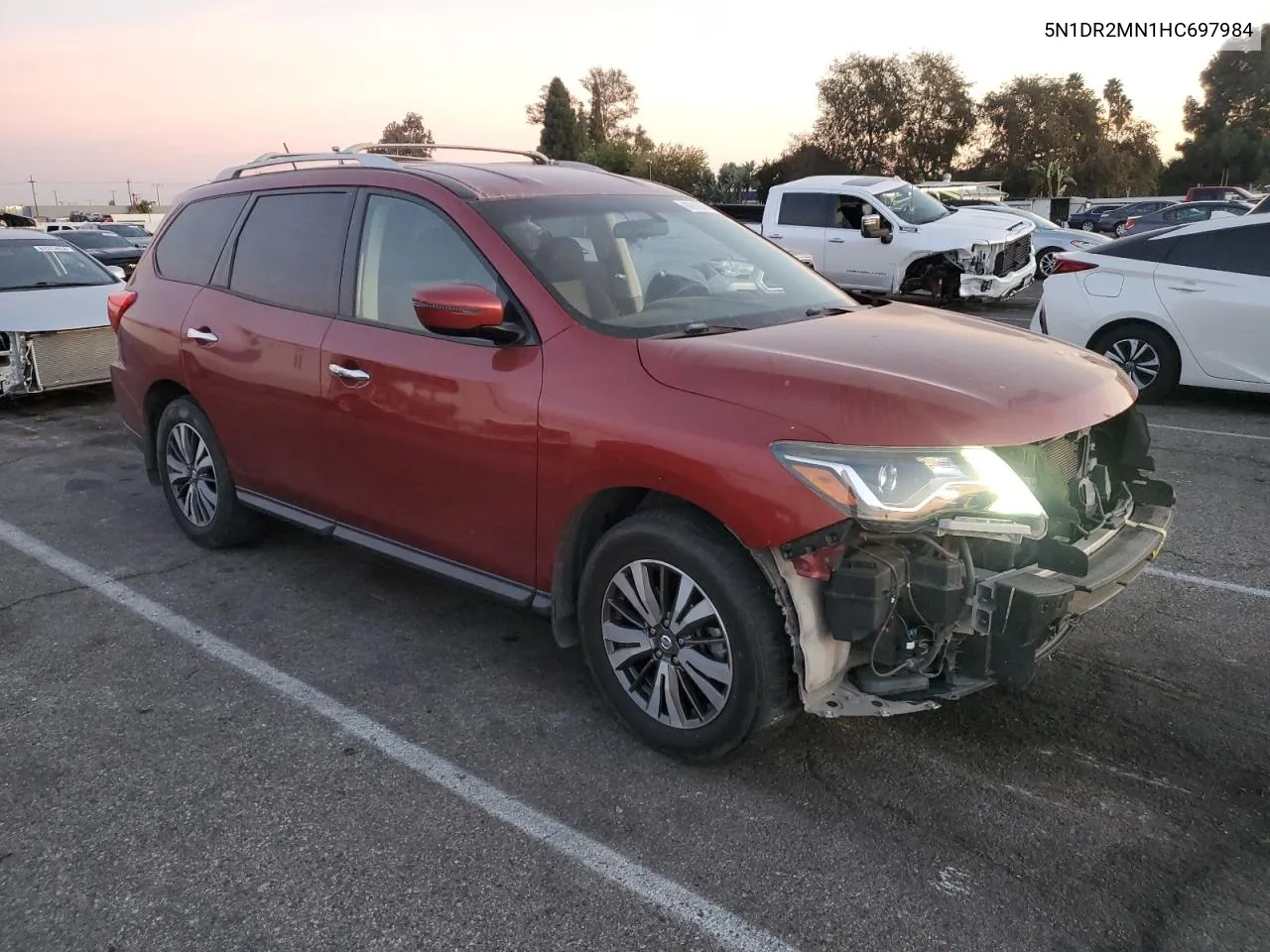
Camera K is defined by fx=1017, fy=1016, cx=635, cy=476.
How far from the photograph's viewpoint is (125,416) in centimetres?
577

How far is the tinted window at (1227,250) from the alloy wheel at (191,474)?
739 centimetres

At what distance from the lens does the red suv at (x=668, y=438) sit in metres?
2.82

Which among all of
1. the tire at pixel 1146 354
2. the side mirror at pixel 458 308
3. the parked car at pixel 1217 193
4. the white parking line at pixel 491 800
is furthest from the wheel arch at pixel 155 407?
the parked car at pixel 1217 193

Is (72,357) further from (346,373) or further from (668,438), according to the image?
(668,438)

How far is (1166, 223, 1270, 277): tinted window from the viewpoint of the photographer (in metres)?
7.82

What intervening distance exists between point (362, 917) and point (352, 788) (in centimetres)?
62

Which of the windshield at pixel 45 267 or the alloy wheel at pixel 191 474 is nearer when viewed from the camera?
the alloy wheel at pixel 191 474

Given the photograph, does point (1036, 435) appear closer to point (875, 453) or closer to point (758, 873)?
point (875, 453)

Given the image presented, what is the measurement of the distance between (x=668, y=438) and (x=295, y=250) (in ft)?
7.68

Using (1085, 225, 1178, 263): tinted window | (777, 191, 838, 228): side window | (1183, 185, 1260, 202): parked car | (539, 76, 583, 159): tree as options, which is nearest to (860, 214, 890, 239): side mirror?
(777, 191, 838, 228): side window

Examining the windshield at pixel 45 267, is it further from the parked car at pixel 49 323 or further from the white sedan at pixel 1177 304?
the white sedan at pixel 1177 304

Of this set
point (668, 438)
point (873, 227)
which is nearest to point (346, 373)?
Answer: point (668, 438)

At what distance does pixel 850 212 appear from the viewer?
14.5 m

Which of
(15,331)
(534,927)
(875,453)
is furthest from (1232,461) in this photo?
(15,331)
